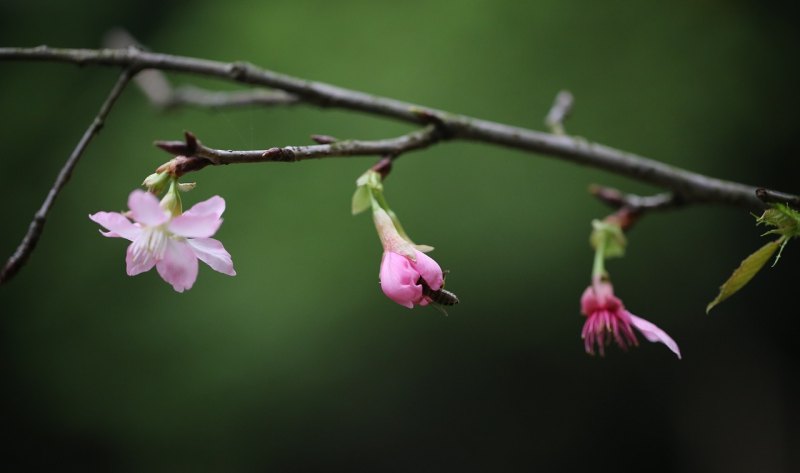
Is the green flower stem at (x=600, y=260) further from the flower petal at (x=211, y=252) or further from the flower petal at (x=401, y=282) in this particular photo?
the flower petal at (x=211, y=252)

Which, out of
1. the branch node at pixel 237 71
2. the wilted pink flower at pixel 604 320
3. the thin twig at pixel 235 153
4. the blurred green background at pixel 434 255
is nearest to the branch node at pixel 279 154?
the thin twig at pixel 235 153

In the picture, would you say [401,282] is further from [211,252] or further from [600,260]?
[600,260]

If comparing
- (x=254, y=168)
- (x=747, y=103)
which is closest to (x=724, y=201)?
(x=254, y=168)

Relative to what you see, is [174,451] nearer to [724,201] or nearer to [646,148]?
[646,148]

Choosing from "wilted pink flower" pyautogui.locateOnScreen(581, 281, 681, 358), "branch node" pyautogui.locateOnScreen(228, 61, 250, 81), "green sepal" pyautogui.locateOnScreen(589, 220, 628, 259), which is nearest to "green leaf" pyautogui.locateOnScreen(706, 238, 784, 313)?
"wilted pink flower" pyautogui.locateOnScreen(581, 281, 681, 358)

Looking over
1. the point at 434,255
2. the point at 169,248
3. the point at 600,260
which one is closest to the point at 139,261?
the point at 169,248

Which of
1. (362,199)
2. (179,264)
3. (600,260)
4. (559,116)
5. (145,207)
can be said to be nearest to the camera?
(145,207)
